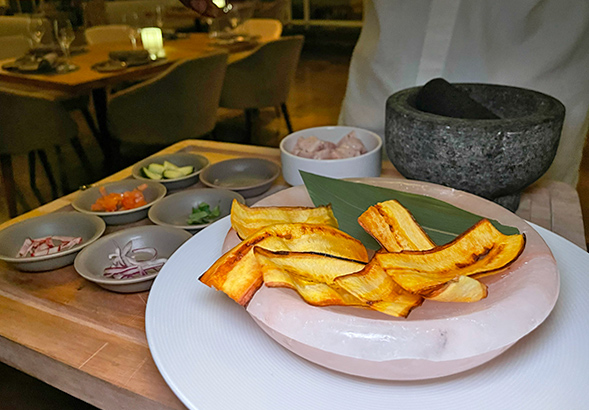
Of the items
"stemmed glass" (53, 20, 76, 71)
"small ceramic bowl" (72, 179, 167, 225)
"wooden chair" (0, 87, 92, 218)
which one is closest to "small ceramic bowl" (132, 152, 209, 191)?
"small ceramic bowl" (72, 179, 167, 225)

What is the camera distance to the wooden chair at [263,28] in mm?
3371

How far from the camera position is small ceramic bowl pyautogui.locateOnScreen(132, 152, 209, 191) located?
99 centimetres

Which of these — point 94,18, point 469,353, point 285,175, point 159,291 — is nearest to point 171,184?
point 285,175

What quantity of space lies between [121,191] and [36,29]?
1941mm

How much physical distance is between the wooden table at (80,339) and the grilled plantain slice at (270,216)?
175 mm

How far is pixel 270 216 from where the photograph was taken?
21.2 inches

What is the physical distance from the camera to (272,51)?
292cm

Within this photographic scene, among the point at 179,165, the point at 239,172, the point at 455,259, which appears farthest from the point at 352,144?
the point at 455,259

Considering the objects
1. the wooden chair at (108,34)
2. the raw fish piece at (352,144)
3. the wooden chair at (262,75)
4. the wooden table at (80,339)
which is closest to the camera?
the wooden table at (80,339)

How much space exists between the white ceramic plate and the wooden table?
0.20 feet

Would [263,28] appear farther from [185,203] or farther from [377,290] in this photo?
[377,290]

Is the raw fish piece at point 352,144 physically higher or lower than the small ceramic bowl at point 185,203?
higher

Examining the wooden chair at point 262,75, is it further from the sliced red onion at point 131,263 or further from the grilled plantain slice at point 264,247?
the grilled plantain slice at point 264,247

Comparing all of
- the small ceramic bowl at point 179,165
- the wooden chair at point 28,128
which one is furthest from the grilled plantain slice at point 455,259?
the wooden chair at point 28,128
